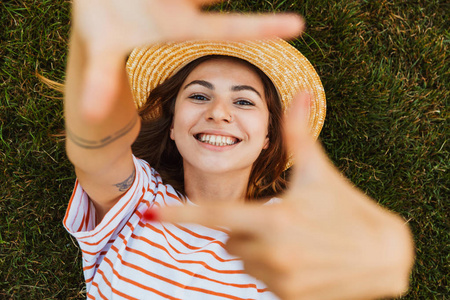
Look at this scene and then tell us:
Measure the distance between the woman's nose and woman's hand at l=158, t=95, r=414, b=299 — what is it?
2.19 ft

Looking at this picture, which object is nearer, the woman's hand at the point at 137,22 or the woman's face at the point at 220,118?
the woman's hand at the point at 137,22

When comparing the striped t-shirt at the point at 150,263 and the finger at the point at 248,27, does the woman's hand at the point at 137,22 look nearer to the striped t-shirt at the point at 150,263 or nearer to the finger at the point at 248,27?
the finger at the point at 248,27

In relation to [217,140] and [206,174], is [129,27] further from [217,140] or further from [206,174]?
[206,174]

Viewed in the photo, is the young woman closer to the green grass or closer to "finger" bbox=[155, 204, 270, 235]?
"finger" bbox=[155, 204, 270, 235]

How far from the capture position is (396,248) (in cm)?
133

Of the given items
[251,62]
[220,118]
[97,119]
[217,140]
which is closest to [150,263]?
[217,140]

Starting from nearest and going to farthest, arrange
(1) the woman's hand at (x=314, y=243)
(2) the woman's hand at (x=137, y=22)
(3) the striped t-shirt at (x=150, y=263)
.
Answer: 1. (2) the woman's hand at (x=137, y=22)
2. (1) the woman's hand at (x=314, y=243)
3. (3) the striped t-shirt at (x=150, y=263)

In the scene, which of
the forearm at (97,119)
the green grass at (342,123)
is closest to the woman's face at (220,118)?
the forearm at (97,119)

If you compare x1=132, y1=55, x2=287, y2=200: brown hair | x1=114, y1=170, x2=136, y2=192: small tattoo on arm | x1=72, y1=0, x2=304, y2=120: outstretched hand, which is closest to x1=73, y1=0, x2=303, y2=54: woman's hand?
x1=72, y1=0, x2=304, y2=120: outstretched hand

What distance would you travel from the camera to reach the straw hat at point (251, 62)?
78.5 inches

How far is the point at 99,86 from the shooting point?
38.4 inches

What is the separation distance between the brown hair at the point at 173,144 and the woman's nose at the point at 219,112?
1.06 ft

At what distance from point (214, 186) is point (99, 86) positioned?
1.26 metres

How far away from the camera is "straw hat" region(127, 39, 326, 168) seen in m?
1.99
